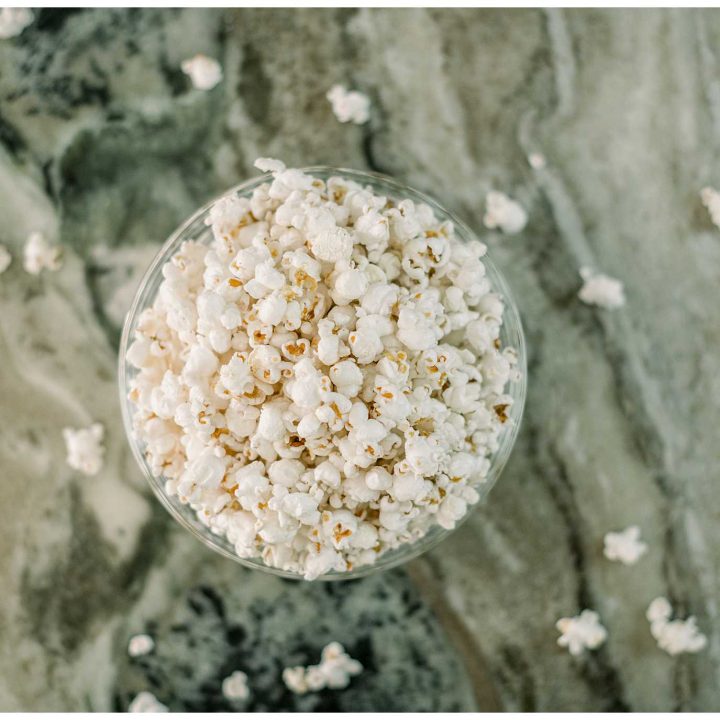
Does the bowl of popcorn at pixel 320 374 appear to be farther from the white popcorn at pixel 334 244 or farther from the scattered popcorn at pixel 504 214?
the scattered popcorn at pixel 504 214

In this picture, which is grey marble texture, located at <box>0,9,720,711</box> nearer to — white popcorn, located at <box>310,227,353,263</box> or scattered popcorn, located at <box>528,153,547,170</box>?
scattered popcorn, located at <box>528,153,547,170</box>

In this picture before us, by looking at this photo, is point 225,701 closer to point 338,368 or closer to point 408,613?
point 408,613

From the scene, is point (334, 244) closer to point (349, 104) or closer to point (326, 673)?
point (349, 104)

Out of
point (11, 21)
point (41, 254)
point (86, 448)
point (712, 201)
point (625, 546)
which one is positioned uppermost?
point (11, 21)

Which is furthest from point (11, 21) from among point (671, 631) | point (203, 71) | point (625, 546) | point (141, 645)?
point (671, 631)

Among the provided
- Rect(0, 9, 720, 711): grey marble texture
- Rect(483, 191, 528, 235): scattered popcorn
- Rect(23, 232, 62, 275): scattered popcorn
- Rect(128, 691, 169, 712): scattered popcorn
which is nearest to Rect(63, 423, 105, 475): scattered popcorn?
Rect(0, 9, 720, 711): grey marble texture

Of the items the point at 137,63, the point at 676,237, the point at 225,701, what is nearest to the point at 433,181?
the point at 676,237
